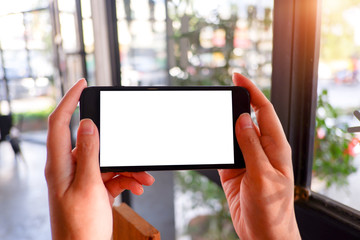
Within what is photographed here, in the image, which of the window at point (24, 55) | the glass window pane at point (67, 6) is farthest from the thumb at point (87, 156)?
the window at point (24, 55)

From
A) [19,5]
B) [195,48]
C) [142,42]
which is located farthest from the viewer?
[19,5]

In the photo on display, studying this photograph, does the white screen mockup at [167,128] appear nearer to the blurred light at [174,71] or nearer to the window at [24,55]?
the blurred light at [174,71]

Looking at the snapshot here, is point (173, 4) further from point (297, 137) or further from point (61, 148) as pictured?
point (61, 148)

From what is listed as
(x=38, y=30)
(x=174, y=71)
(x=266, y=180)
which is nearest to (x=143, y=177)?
(x=266, y=180)

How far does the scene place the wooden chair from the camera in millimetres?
715

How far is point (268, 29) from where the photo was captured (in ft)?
4.55

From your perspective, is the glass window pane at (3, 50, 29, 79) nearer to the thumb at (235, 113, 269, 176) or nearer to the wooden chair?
the wooden chair

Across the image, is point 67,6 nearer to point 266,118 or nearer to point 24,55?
point 266,118

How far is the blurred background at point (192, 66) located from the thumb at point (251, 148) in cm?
40

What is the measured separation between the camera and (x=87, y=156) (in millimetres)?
669

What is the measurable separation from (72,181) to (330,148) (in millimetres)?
948

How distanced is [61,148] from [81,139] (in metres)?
0.04

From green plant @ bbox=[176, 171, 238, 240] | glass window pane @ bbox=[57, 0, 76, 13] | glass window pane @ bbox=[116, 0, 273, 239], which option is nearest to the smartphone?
glass window pane @ bbox=[116, 0, 273, 239]

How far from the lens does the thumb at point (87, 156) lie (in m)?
0.66
